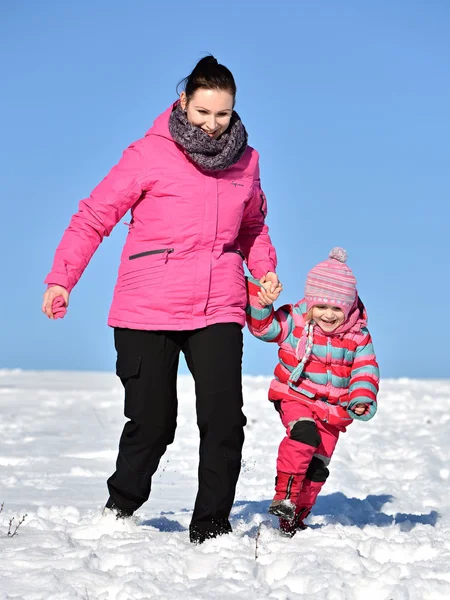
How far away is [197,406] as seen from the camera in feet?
15.1

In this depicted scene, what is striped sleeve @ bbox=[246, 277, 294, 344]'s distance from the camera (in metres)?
5.04

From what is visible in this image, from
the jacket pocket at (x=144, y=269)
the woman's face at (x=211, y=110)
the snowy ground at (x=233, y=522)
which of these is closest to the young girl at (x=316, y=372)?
the snowy ground at (x=233, y=522)

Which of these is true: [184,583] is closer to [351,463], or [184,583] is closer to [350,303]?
[350,303]

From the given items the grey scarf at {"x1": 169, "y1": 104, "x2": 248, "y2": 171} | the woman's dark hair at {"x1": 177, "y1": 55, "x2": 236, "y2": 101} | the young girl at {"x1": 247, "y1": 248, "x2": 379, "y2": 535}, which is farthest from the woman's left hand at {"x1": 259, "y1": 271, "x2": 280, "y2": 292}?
the woman's dark hair at {"x1": 177, "y1": 55, "x2": 236, "y2": 101}

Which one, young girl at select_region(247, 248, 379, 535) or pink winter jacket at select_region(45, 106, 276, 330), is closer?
pink winter jacket at select_region(45, 106, 276, 330)

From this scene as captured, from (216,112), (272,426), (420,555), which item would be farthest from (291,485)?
(272,426)

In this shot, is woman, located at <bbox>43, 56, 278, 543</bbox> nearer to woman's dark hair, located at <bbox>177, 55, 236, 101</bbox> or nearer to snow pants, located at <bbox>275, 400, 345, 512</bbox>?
woman's dark hair, located at <bbox>177, 55, 236, 101</bbox>

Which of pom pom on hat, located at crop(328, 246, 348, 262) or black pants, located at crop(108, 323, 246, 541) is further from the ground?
pom pom on hat, located at crop(328, 246, 348, 262)

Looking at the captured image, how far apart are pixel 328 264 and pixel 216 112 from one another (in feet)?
4.24

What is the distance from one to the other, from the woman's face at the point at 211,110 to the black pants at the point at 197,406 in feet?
3.31

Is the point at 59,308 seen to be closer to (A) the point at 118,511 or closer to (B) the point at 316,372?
(A) the point at 118,511

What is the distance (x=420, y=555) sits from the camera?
4418mm

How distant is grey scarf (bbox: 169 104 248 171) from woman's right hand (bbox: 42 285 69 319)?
0.94 m

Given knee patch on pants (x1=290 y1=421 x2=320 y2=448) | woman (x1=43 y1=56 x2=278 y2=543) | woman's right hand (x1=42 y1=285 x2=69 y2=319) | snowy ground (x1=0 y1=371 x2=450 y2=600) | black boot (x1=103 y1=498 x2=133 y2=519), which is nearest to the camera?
snowy ground (x1=0 y1=371 x2=450 y2=600)
